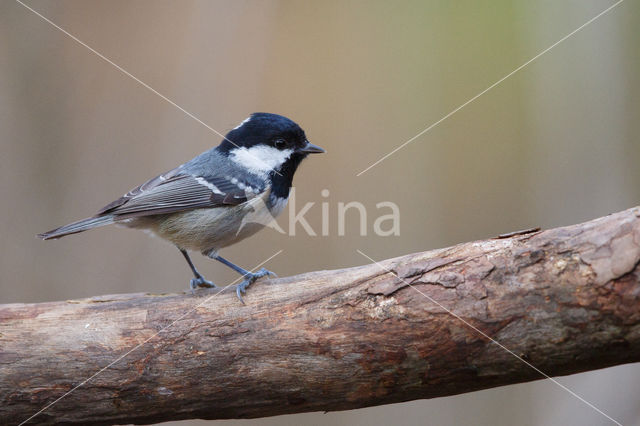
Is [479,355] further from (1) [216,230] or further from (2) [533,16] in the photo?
(2) [533,16]

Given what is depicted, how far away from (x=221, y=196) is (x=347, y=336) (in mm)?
1554

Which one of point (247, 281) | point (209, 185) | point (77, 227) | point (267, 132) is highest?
point (267, 132)

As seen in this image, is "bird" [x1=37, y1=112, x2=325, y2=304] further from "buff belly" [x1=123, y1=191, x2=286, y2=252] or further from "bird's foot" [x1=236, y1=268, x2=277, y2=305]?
"bird's foot" [x1=236, y1=268, x2=277, y2=305]

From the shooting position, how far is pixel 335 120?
5.71m

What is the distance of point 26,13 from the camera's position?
16.7 feet

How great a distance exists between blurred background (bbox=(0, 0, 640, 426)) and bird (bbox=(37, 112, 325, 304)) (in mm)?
1588

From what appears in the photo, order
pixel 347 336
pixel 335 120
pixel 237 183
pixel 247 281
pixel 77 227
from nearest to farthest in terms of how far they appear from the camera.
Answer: pixel 347 336
pixel 247 281
pixel 77 227
pixel 237 183
pixel 335 120

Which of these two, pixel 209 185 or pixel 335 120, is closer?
pixel 209 185

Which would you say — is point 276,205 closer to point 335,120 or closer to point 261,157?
point 261,157

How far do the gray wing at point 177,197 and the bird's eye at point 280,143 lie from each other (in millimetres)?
439

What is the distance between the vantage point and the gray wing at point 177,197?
11.0 feet

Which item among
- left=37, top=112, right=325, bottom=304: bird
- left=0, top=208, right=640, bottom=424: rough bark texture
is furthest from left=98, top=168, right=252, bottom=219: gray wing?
left=0, top=208, right=640, bottom=424: rough bark texture

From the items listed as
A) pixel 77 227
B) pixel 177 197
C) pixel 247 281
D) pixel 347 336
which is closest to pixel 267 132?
pixel 177 197

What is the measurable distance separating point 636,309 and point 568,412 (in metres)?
2.61
